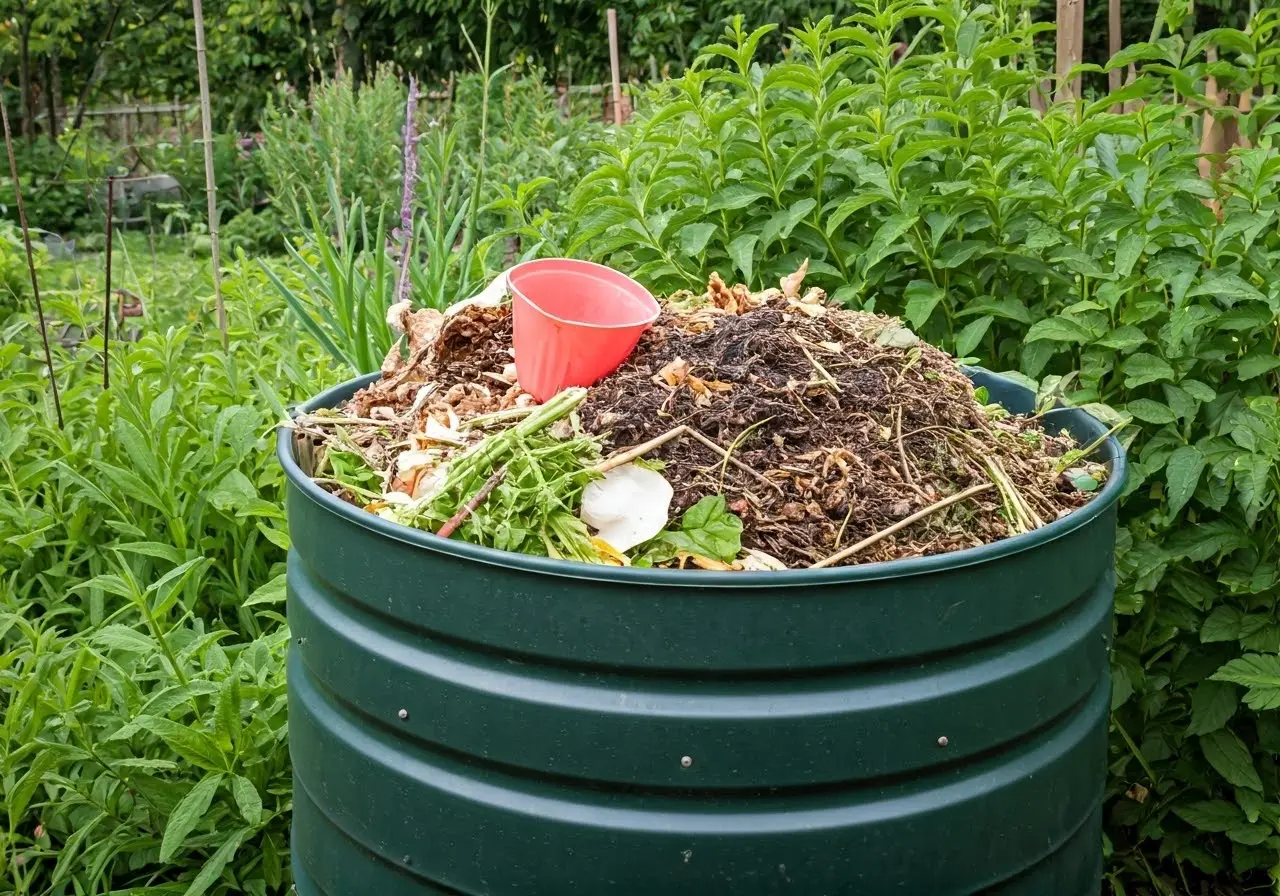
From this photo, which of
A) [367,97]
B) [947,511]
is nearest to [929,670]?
[947,511]

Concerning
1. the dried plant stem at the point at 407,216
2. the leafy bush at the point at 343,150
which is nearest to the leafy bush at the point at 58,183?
the leafy bush at the point at 343,150

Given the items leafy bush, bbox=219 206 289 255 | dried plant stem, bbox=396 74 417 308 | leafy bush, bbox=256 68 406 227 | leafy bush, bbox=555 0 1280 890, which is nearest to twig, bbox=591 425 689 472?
leafy bush, bbox=555 0 1280 890

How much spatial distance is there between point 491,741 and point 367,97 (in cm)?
656

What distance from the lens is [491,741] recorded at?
125 cm

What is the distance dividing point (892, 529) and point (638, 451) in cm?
29

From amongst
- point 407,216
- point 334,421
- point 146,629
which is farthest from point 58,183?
point 334,421

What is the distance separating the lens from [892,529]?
4.47 feet

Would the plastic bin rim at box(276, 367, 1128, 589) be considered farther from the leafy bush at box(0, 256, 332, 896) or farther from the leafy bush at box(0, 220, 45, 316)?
the leafy bush at box(0, 220, 45, 316)

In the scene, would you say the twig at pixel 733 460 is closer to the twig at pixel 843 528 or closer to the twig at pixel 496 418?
the twig at pixel 843 528

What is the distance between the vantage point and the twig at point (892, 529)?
4.38 ft

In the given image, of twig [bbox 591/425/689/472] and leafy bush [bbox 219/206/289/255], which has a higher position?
twig [bbox 591/425/689/472]

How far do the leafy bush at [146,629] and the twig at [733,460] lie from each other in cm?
106

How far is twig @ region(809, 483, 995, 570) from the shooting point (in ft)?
4.38

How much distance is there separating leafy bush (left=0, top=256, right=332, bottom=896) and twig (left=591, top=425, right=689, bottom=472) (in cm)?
102
